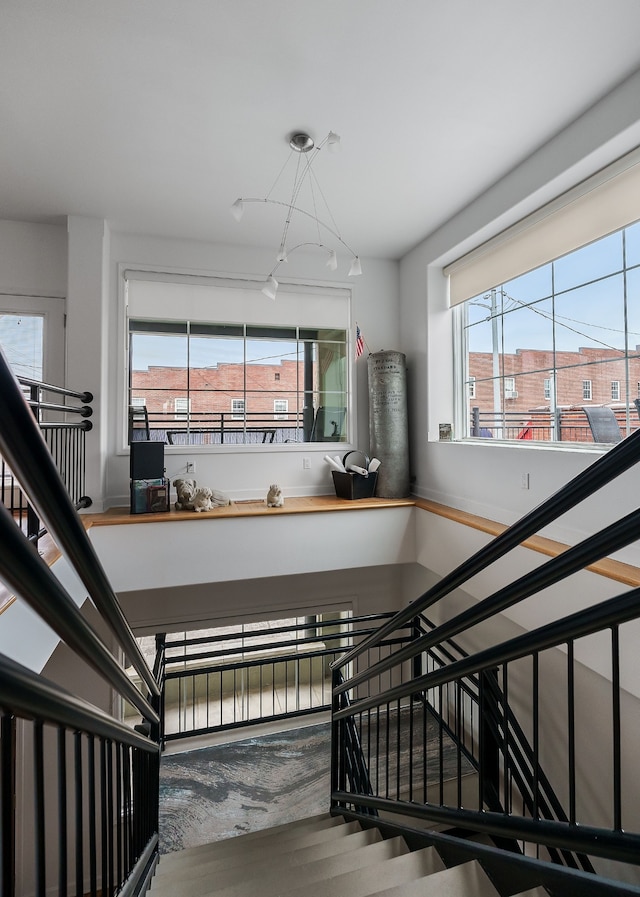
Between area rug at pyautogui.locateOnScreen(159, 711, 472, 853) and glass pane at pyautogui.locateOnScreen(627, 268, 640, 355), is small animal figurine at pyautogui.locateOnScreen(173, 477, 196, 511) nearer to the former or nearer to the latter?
area rug at pyautogui.locateOnScreen(159, 711, 472, 853)

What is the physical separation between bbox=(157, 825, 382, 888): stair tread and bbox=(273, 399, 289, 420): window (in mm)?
2951

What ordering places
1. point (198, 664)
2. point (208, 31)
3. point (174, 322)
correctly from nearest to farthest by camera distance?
point (208, 31) → point (174, 322) → point (198, 664)

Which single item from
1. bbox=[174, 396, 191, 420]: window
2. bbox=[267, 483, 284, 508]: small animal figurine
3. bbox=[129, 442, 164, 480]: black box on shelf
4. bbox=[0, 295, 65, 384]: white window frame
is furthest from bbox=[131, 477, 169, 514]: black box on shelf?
bbox=[0, 295, 65, 384]: white window frame

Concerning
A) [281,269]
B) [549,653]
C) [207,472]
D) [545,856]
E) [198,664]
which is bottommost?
[545,856]

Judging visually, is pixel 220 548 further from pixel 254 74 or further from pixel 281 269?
pixel 254 74

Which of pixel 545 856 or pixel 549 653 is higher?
pixel 549 653

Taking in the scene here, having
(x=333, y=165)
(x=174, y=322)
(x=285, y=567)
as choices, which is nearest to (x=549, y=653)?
(x=285, y=567)

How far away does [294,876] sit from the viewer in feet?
4.96

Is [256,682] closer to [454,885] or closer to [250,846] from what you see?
[250,846]

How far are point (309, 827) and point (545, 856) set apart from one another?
1385 millimetres

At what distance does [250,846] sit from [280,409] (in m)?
2.98

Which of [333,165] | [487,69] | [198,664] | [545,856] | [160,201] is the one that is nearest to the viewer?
[487,69]

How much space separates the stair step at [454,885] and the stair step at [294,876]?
264 millimetres

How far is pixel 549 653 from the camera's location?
2.58 metres
